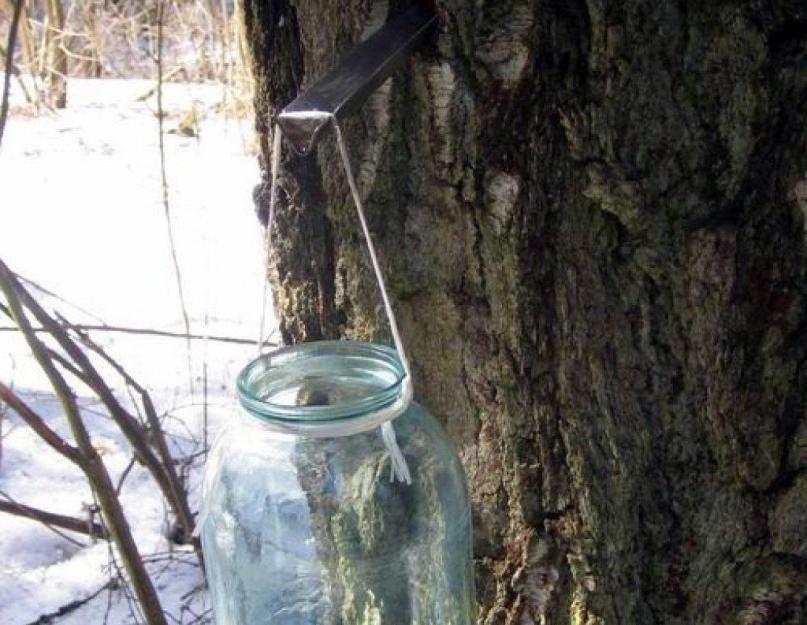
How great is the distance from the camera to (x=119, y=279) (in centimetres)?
289

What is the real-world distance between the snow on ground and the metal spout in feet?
2.64

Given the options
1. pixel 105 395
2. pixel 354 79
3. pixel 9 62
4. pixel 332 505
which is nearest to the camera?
pixel 354 79

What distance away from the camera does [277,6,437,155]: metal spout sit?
672 millimetres

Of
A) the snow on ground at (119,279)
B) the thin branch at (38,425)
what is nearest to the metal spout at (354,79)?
the thin branch at (38,425)

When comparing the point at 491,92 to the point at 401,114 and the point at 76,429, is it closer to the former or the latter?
the point at 401,114

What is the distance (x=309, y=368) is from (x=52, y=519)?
89 centimetres

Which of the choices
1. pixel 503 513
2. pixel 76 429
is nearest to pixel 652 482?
pixel 503 513

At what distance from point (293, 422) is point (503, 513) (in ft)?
1.03

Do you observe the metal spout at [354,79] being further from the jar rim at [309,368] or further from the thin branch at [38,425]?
the thin branch at [38,425]

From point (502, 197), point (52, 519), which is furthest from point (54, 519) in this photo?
point (502, 197)

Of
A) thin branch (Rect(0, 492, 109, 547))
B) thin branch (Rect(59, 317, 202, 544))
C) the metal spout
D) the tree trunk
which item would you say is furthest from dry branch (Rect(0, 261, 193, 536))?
the metal spout

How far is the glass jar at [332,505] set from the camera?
0.75 metres

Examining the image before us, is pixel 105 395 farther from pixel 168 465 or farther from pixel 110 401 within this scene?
pixel 168 465

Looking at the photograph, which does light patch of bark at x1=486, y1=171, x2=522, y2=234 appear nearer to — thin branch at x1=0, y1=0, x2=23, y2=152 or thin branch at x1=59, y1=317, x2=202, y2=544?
thin branch at x1=0, y1=0, x2=23, y2=152
